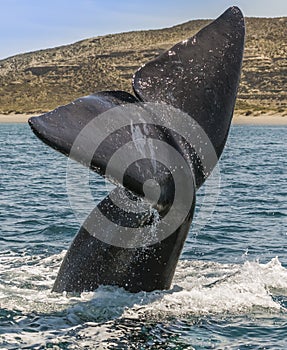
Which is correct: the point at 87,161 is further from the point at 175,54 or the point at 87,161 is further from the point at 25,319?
the point at 25,319

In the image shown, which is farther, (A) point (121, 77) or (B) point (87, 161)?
(A) point (121, 77)

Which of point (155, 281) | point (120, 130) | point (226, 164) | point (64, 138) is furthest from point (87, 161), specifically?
point (226, 164)

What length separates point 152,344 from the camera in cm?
623

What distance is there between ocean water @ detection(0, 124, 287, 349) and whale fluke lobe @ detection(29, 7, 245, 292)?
0.26 meters

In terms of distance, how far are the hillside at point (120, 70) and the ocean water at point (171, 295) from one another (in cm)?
6430

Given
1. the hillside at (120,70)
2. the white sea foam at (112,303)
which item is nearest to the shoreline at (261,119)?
the hillside at (120,70)

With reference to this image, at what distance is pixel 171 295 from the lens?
723 cm

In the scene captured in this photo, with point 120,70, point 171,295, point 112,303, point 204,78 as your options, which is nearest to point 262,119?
point 120,70

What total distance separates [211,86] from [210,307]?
220cm

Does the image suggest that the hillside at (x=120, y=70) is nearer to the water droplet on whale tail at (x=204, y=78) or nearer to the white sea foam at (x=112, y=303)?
the white sea foam at (x=112, y=303)

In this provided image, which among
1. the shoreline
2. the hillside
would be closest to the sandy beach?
the shoreline

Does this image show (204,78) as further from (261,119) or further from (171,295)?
(261,119)

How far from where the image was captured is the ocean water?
6.47 m

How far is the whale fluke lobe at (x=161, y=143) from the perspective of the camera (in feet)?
19.3
